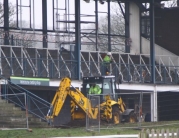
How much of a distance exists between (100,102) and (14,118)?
3984 mm

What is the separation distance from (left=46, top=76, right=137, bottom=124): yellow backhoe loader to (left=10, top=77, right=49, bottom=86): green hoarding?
1.92 meters

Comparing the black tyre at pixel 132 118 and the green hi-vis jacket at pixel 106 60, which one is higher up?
the green hi-vis jacket at pixel 106 60

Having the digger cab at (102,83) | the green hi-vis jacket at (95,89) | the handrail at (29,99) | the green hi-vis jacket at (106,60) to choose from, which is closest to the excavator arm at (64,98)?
the handrail at (29,99)

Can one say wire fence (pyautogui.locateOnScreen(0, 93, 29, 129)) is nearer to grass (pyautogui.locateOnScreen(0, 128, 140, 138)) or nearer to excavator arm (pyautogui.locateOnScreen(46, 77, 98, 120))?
excavator arm (pyautogui.locateOnScreen(46, 77, 98, 120))

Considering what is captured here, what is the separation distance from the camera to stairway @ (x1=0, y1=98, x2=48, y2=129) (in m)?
35.7

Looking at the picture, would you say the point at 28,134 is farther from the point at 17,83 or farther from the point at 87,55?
the point at 87,55

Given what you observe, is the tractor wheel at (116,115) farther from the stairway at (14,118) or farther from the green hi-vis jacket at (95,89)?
the stairway at (14,118)

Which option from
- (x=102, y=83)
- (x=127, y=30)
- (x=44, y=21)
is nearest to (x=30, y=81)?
(x=102, y=83)

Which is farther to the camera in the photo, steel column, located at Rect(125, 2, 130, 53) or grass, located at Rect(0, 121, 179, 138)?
steel column, located at Rect(125, 2, 130, 53)

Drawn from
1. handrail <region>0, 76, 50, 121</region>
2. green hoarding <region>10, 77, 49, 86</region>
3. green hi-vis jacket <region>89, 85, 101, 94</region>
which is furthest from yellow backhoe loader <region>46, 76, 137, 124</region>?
green hoarding <region>10, 77, 49, 86</region>

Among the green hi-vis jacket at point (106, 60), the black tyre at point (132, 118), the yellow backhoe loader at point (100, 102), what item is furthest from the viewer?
the green hi-vis jacket at point (106, 60)

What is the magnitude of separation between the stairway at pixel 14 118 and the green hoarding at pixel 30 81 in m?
1.90

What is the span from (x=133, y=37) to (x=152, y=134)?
84.5 feet

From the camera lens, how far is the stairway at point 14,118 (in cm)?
3569
